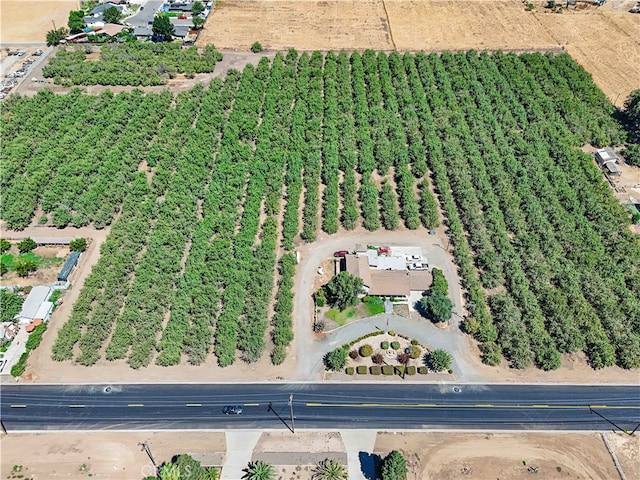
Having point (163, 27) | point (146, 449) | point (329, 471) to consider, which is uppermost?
point (163, 27)

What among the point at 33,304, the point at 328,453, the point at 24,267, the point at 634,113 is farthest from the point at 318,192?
the point at 634,113

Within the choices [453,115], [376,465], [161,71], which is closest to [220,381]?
[376,465]

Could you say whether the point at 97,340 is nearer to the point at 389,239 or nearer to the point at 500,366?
the point at 389,239

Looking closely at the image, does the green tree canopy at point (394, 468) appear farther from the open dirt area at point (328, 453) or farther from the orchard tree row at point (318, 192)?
the orchard tree row at point (318, 192)

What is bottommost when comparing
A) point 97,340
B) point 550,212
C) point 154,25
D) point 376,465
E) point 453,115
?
point 376,465

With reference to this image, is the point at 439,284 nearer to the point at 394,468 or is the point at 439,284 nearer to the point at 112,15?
the point at 394,468

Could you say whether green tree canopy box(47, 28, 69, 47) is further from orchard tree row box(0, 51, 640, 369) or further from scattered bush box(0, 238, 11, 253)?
scattered bush box(0, 238, 11, 253)

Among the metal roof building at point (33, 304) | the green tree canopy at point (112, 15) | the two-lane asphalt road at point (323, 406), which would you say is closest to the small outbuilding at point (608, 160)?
the two-lane asphalt road at point (323, 406)
